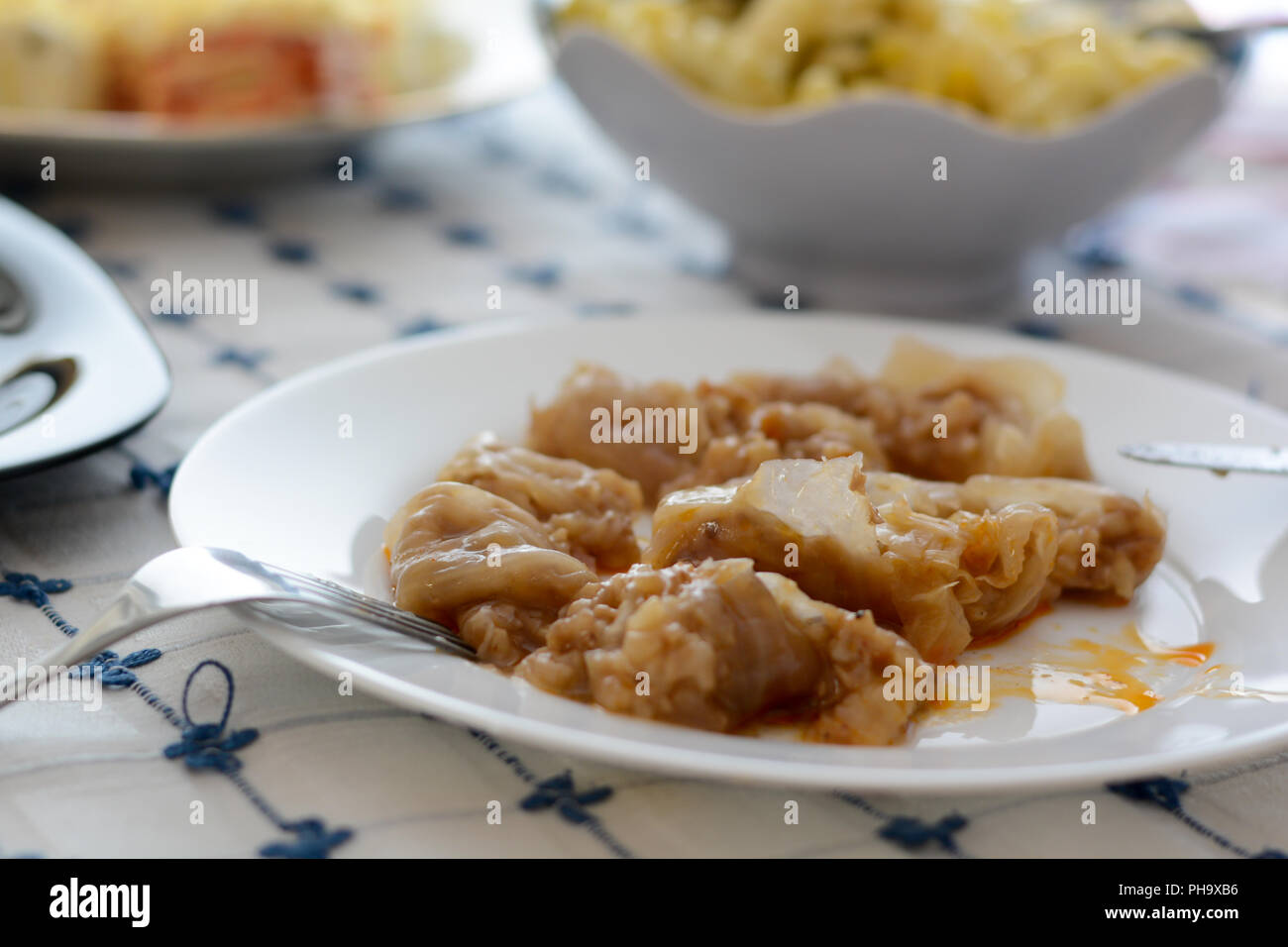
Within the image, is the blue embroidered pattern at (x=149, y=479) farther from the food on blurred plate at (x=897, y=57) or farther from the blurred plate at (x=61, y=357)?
the food on blurred plate at (x=897, y=57)

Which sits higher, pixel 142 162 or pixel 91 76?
pixel 91 76

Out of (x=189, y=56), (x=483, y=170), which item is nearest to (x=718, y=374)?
(x=483, y=170)

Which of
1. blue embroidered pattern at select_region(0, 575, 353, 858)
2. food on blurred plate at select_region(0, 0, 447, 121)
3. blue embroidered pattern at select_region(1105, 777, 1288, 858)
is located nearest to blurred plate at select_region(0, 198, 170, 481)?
blue embroidered pattern at select_region(0, 575, 353, 858)

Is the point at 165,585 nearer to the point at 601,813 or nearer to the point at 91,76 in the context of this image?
the point at 601,813

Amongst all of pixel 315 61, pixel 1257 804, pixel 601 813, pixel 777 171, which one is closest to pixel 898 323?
pixel 777 171

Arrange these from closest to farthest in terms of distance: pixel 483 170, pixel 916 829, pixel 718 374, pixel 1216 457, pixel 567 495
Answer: pixel 916 829 → pixel 567 495 → pixel 1216 457 → pixel 718 374 → pixel 483 170

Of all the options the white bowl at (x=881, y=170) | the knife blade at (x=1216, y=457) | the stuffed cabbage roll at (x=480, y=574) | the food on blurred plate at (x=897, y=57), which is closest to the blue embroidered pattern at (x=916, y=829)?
the stuffed cabbage roll at (x=480, y=574)

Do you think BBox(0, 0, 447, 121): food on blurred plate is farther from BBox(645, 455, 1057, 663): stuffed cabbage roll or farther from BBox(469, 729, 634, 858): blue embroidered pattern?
BBox(469, 729, 634, 858): blue embroidered pattern

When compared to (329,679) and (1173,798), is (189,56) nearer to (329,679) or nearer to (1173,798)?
(329,679)
